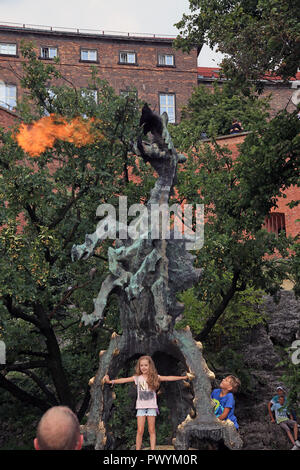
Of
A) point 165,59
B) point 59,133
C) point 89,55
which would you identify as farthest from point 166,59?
point 59,133

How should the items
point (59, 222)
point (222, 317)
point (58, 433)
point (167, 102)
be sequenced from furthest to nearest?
point (167, 102), point (222, 317), point (59, 222), point (58, 433)

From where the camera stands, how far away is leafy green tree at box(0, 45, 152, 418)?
1298cm

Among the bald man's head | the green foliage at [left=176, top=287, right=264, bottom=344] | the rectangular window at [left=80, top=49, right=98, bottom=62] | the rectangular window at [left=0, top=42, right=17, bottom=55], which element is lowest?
the bald man's head

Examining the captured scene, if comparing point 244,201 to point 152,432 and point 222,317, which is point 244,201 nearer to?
point 222,317

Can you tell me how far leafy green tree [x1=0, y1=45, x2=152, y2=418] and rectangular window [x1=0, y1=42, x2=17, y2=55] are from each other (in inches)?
928

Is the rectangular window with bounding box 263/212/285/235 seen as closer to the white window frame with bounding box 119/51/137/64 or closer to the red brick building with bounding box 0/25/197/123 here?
the red brick building with bounding box 0/25/197/123

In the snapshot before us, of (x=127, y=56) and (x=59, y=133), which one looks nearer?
(x=59, y=133)

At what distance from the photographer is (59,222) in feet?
49.8

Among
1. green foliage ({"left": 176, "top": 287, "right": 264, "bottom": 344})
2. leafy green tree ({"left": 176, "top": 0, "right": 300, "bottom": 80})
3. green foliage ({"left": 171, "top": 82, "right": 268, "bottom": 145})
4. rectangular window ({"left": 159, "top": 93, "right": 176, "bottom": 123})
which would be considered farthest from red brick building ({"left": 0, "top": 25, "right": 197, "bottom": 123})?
leafy green tree ({"left": 176, "top": 0, "right": 300, "bottom": 80})

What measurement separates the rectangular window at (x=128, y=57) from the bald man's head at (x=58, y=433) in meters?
38.5

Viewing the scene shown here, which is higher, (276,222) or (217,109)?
(217,109)

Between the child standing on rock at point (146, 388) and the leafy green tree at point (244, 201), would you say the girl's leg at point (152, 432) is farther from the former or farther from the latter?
the leafy green tree at point (244, 201)

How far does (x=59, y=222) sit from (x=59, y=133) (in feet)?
7.93

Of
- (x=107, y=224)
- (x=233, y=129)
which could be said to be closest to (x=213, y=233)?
(x=107, y=224)
